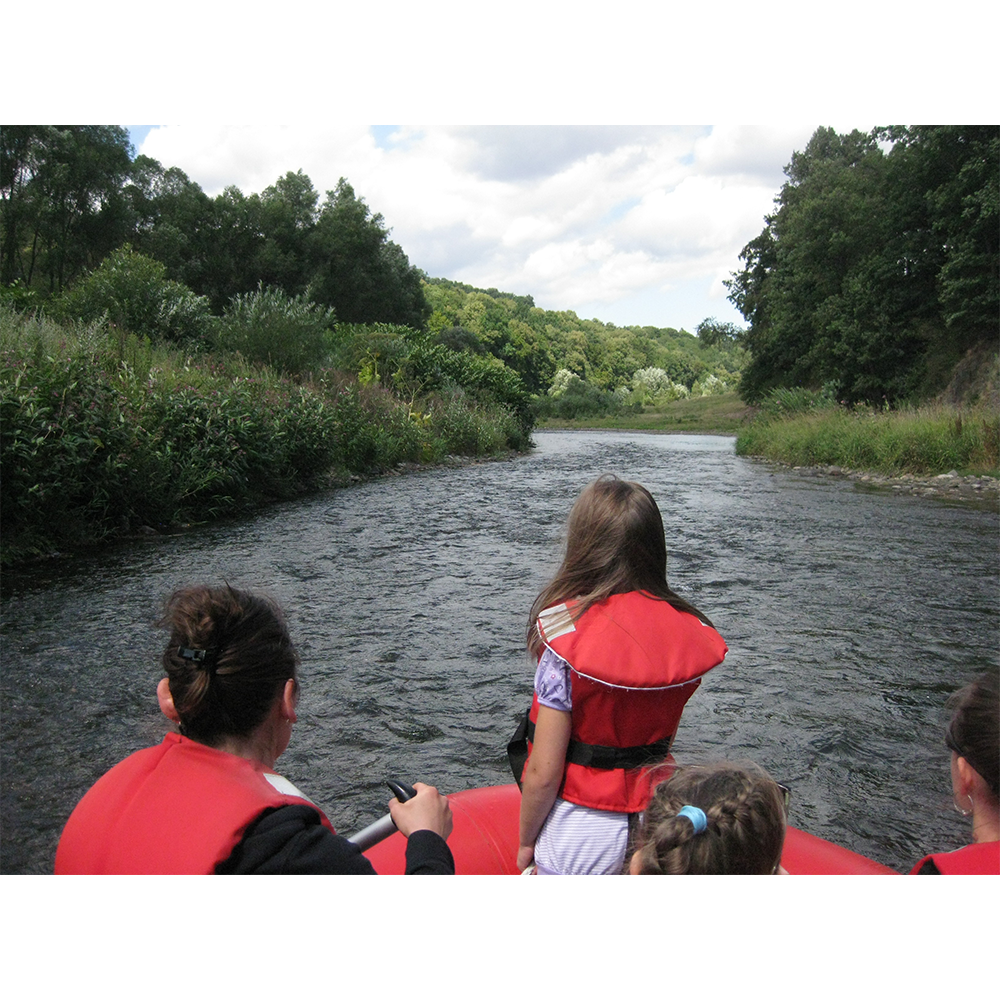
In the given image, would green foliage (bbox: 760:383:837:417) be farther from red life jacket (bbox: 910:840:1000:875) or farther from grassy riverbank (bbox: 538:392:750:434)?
red life jacket (bbox: 910:840:1000:875)

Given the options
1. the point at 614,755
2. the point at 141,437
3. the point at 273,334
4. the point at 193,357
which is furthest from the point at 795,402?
the point at 614,755

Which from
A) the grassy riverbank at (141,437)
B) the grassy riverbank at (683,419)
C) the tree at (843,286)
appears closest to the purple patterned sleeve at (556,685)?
the grassy riverbank at (141,437)

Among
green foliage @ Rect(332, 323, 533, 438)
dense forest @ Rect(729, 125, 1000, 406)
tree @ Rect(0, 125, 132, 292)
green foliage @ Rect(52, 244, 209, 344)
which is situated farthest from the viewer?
tree @ Rect(0, 125, 132, 292)

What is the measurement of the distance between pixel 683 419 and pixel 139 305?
3653cm

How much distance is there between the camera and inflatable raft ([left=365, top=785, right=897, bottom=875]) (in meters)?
2.17

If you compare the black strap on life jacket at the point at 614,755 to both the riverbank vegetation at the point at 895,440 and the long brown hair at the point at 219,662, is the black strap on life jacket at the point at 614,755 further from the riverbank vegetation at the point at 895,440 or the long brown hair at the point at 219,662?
the riverbank vegetation at the point at 895,440

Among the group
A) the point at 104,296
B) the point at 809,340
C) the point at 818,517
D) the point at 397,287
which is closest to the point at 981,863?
the point at 818,517

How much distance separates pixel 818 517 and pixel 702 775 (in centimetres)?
1012

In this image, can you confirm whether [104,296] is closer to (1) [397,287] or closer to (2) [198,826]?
(2) [198,826]

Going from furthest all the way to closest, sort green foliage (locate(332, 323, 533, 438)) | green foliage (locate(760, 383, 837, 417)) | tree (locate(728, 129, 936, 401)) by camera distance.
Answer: tree (locate(728, 129, 936, 401)), green foliage (locate(760, 383, 837, 417)), green foliage (locate(332, 323, 533, 438))

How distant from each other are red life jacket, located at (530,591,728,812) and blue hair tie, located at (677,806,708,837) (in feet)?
1.69

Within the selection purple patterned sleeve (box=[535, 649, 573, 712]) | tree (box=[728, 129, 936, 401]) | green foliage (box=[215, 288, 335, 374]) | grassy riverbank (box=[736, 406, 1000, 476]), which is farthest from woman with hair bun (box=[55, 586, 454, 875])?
tree (box=[728, 129, 936, 401])
